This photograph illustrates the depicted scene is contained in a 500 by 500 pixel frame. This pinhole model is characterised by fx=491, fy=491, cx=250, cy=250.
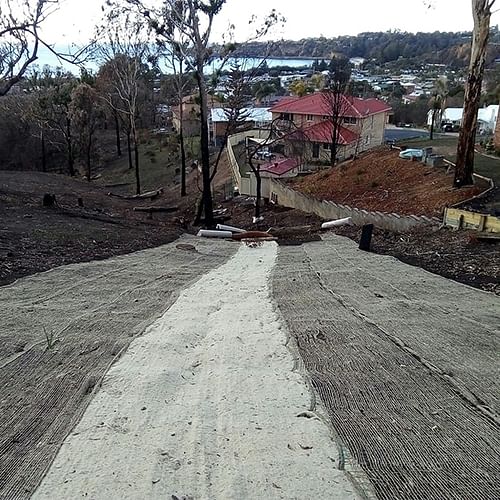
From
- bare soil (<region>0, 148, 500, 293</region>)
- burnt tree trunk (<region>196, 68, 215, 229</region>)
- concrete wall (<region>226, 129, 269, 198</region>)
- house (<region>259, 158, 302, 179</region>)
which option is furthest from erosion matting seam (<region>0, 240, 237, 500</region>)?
house (<region>259, 158, 302, 179</region>)

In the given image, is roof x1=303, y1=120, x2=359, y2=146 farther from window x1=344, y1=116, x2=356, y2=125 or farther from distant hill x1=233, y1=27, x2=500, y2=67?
distant hill x1=233, y1=27, x2=500, y2=67

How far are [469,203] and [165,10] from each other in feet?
28.7

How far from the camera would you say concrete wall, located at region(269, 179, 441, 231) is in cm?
930

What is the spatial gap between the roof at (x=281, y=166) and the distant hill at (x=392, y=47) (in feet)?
195

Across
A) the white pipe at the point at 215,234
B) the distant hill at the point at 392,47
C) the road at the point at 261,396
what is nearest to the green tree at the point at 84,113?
the white pipe at the point at 215,234

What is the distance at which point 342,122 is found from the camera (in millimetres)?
28469

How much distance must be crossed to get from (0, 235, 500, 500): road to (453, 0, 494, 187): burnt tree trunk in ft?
21.7

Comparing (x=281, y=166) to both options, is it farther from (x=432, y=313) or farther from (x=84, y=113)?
(x=432, y=313)

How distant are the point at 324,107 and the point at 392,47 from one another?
88.4 m

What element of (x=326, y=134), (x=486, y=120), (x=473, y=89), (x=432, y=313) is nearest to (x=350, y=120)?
(x=326, y=134)

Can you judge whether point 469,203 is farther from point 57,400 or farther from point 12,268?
point 57,400

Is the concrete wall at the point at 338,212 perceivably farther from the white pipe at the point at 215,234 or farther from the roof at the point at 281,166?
the roof at the point at 281,166

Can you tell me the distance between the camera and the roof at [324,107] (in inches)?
1126

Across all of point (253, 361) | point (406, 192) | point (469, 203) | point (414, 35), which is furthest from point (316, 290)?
point (414, 35)
